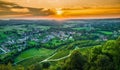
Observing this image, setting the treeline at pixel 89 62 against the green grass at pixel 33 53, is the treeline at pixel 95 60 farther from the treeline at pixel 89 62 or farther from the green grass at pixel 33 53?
the green grass at pixel 33 53

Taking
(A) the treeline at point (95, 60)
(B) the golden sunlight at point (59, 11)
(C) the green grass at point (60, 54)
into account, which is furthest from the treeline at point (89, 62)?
(B) the golden sunlight at point (59, 11)

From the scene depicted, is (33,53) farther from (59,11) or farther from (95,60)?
(95,60)

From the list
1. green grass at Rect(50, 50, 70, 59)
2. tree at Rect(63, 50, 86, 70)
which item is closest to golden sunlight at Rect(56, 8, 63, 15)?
green grass at Rect(50, 50, 70, 59)

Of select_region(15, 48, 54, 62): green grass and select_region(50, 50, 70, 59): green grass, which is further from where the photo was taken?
select_region(50, 50, 70, 59): green grass

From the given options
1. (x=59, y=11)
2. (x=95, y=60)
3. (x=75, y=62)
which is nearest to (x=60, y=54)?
(x=75, y=62)

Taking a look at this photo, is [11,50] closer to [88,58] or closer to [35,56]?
[35,56]

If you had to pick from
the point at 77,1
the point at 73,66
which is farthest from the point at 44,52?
the point at 77,1

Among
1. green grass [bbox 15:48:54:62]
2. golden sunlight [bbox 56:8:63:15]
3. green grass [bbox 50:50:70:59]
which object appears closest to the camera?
green grass [bbox 15:48:54:62]

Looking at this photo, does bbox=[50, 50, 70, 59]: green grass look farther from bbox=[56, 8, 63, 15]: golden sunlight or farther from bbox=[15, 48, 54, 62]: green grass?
bbox=[56, 8, 63, 15]: golden sunlight
